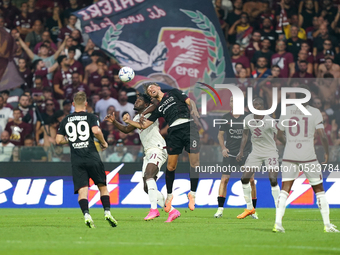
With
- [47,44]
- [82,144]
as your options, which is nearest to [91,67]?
[47,44]

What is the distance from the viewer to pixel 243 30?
20047 millimetres

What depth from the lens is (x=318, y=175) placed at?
8930 millimetres

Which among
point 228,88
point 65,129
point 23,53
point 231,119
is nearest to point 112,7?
point 23,53

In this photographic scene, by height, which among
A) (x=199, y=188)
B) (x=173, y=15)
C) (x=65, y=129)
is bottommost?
(x=199, y=188)

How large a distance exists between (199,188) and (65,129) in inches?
289

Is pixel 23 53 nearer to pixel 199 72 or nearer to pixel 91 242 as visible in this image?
pixel 199 72

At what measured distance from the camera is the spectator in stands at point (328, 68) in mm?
18422

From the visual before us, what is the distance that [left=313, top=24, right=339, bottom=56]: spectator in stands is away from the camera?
19.3m

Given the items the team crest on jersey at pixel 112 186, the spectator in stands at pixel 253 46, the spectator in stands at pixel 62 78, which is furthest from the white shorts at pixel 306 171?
the spectator in stands at pixel 62 78

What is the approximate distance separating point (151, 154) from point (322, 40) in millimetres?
10247

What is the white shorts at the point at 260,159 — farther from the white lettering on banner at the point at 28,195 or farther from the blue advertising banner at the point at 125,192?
the white lettering on banner at the point at 28,195

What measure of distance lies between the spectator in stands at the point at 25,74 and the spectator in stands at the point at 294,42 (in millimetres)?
8646

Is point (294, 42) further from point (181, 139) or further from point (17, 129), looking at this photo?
point (17, 129)

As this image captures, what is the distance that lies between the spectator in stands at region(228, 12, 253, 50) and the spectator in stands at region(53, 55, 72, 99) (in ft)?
19.4
